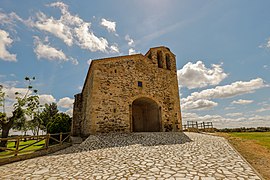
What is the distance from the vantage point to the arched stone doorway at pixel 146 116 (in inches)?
563

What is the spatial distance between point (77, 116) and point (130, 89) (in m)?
9.01

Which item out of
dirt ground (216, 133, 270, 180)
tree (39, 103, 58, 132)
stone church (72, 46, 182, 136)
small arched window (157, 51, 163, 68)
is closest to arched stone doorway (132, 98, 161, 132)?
stone church (72, 46, 182, 136)

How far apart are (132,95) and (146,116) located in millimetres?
4131

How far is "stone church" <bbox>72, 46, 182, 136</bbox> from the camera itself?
37.7 ft

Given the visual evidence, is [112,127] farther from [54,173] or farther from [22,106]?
[22,106]

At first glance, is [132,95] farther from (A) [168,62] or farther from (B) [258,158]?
(B) [258,158]

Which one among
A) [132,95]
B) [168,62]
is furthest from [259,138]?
[132,95]

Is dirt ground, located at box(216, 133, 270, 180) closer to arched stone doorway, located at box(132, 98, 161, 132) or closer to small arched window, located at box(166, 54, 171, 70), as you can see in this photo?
arched stone doorway, located at box(132, 98, 161, 132)

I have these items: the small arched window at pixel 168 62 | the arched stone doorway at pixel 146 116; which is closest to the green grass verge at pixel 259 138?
the arched stone doorway at pixel 146 116

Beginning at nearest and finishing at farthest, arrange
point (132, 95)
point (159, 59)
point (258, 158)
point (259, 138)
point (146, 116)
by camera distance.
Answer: point (258, 158), point (132, 95), point (259, 138), point (146, 116), point (159, 59)

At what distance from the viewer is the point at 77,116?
59.3 ft

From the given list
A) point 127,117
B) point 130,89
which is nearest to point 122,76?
point 130,89

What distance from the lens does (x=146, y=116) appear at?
15.9m

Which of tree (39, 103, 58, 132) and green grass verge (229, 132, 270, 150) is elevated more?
tree (39, 103, 58, 132)
